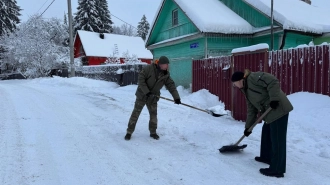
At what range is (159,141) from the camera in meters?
5.09

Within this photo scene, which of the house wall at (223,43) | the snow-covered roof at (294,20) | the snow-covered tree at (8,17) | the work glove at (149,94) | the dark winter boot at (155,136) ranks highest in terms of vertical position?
the snow-covered tree at (8,17)

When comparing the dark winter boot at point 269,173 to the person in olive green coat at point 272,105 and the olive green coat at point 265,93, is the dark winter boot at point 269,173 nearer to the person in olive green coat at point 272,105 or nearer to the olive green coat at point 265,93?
the person in olive green coat at point 272,105

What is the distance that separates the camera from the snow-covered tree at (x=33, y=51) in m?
27.3

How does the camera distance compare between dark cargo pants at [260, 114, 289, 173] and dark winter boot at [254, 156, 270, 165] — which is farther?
dark winter boot at [254, 156, 270, 165]

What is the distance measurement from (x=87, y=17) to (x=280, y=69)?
38137 millimetres

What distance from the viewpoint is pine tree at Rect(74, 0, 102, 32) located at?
4000cm

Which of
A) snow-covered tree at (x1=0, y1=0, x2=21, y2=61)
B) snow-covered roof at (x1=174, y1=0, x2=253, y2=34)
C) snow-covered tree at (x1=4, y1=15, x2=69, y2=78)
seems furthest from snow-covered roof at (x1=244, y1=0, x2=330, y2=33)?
snow-covered tree at (x1=0, y1=0, x2=21, y2=61)

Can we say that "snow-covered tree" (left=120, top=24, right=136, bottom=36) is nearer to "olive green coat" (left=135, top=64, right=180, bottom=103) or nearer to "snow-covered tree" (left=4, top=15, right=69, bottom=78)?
"snow-covered tree" (left=4, top=15, right=69, bottom=78)

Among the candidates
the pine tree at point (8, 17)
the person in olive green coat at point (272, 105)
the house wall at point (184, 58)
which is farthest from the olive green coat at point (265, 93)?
the pine tree at point (8, 17)

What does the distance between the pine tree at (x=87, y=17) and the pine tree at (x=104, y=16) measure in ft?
3.44

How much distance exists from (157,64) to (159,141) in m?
1.42

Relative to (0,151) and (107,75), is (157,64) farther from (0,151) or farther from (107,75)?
(107,75)

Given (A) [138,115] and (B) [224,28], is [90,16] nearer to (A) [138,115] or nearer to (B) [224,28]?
(B) [224,28]

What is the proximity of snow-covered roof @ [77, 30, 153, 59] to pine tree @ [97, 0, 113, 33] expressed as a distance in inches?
261
